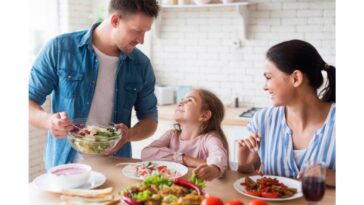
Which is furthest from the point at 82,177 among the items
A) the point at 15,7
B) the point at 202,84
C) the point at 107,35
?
the point at 202,84

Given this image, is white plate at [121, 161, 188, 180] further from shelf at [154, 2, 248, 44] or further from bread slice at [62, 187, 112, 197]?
shelf at [154, 2, 248, 44]

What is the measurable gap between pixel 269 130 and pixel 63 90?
2.78 feet

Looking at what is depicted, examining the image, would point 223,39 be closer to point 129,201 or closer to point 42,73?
point 42,73

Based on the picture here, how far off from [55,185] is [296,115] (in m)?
0.87

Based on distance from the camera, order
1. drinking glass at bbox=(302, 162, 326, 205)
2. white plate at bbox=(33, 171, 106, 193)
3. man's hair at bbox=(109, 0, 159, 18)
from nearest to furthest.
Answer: drinking glass at bbox=(302, 162, 326, 205) → white plate at bbox=(33, 171, 106, 193) → man's hair at bbox=(109, 0, 159, 18)

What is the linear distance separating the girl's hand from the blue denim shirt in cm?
58

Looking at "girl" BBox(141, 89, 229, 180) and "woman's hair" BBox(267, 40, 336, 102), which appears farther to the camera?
"girl" BBox(141, 89, 229, 180)

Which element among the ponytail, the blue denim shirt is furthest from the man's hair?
the ponytail

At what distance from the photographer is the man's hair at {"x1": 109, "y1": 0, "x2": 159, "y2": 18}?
5.49ft

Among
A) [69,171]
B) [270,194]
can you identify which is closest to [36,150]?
[69,171]
